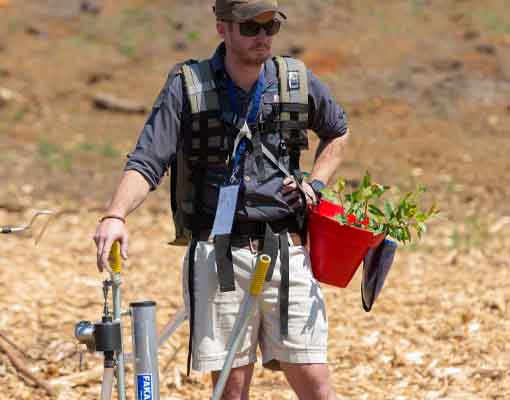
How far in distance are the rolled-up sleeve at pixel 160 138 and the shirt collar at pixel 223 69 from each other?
0.45ft

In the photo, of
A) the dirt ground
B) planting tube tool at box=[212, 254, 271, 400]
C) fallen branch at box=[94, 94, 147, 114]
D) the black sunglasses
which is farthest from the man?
fallen branch at box=[94, 94, 147, 114]

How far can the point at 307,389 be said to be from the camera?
3562 millimetres

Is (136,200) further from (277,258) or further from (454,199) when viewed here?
(454,199)

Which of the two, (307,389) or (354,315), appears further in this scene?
(354,315)

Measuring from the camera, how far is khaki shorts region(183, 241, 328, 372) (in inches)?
140

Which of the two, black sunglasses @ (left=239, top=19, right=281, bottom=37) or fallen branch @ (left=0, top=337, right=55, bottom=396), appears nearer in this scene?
black sunglasses @ (left=239, top=19, right=281, bottom=37)

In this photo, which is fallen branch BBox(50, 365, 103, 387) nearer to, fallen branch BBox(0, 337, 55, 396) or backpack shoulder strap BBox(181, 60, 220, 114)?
fallen branch BBox(0, 337, 55, 396)

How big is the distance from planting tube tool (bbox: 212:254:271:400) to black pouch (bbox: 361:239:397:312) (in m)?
0.45

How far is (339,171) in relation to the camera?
13.3 m

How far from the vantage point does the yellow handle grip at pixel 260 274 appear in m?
3.33

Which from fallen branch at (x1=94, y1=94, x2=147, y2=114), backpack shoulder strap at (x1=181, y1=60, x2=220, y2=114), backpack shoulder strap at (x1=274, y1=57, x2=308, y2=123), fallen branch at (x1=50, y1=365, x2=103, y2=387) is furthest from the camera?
fallen branch at (x1=94, y1=94, x2=147, y2=114)

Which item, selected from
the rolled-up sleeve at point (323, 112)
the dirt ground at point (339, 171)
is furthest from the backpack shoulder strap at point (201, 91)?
the dirt ground at point (339, 171)

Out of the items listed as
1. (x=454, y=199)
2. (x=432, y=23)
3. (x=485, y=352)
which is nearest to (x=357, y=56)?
(x=432, y=23)

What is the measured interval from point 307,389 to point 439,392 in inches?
Result: 88.5
